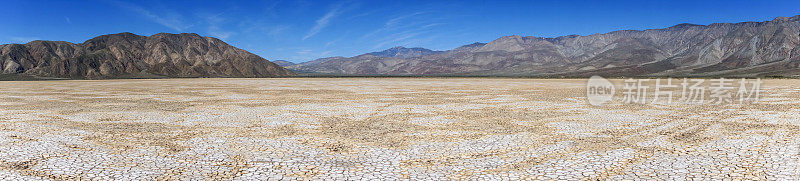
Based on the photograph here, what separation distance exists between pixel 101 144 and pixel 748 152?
524 inches

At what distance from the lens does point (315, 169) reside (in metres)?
8.13

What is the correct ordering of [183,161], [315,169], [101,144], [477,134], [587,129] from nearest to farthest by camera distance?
1. [315,169]
2. [183,161]
3. [101,144]
4. [477,134]
5. [587,129]

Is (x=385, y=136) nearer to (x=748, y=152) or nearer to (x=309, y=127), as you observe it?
(x=309, y=127)

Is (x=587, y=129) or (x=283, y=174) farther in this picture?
(x=587, y=129)

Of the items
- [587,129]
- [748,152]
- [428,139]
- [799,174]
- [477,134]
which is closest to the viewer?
[799,174]

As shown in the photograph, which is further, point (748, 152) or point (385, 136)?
point (385, 136)

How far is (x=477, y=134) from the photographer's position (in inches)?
485

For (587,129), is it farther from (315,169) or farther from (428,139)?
(315,169)

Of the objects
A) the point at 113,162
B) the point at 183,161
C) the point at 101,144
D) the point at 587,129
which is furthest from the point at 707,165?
the point at 101,144

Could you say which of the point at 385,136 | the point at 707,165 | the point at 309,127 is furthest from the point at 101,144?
the point at 707,165

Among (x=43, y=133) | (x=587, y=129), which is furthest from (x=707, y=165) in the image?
(x=43, y=133)

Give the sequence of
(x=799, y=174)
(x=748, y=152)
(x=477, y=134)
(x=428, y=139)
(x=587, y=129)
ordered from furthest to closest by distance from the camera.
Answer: (x=587, y=129)
(x=477, y=134)
(x=428, y=139)
(x=748, y=152)
(x=799, y=174)

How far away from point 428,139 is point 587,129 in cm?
481

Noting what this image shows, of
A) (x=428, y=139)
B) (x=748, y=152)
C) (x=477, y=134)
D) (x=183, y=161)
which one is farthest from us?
(x=477, y=134)
